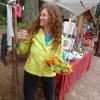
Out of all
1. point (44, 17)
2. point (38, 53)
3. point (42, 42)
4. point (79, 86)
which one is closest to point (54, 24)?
point (44, 17)

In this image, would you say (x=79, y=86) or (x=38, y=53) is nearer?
(x=38, y=53)

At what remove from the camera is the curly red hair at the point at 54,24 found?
11.9 feet

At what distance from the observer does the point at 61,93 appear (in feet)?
16.6

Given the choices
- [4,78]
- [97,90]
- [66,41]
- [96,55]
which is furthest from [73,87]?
[96,55]

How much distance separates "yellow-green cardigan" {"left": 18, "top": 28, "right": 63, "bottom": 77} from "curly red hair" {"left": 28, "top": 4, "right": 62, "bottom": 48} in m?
0.07

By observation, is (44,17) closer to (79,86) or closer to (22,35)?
(22,35)

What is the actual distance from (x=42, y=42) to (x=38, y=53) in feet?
0.49

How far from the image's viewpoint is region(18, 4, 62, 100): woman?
3656mm

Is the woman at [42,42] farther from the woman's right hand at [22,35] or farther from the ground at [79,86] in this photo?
A: the ground at [79,86]

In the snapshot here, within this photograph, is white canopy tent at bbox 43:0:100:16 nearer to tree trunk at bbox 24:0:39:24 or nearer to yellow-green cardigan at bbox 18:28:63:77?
tree trunk at bbox 24:0:39:24

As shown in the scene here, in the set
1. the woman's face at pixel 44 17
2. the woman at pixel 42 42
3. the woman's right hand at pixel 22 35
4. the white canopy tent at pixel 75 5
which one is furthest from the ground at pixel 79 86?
the woman's face at pixel 44 17

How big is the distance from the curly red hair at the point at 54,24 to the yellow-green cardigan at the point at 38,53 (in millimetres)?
70

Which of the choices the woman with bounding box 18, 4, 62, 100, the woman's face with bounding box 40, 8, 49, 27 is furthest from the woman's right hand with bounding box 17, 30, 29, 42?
the woman's face with bounding box 40, 8, 49, 27

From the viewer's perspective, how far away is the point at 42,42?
3.70m
